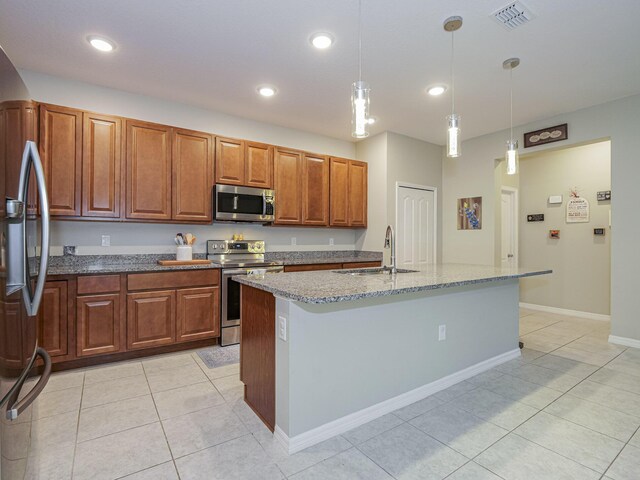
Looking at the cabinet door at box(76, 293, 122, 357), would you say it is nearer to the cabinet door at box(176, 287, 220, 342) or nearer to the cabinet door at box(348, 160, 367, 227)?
the cabinet door at box(176, 287, 220, 342)

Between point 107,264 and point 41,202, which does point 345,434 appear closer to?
point 41,202

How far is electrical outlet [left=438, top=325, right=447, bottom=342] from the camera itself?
2484 millimetres

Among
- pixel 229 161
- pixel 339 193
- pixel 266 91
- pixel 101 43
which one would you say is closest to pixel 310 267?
pixel 339 193

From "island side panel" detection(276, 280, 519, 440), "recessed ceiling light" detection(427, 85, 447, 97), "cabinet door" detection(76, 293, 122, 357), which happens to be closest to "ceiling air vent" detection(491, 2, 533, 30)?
"recessed ceiling light" detection(427, 85, 447, 97)

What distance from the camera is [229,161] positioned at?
151 inches

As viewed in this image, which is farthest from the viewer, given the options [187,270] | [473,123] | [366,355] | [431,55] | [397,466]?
[473,123]

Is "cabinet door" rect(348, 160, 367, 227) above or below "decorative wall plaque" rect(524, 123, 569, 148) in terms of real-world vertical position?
below

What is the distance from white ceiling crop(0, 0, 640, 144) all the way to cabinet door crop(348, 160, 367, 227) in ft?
3.57

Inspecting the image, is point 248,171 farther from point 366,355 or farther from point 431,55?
point 366,355

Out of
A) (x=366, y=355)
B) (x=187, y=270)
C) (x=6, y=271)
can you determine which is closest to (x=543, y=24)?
(x=366, y=355)

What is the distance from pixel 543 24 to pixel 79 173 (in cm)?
396

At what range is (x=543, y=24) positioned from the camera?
2.38 m

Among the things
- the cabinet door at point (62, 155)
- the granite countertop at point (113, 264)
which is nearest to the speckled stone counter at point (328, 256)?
the granite countertop at point (113, 264)

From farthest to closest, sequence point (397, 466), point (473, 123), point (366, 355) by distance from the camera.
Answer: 1. point (473, 123)
2. point (366, 355)
3. point (397, 466)
